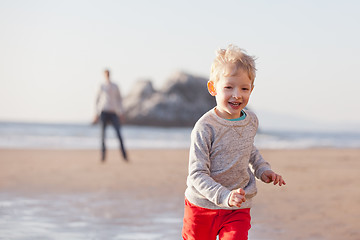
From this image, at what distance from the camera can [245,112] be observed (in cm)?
277

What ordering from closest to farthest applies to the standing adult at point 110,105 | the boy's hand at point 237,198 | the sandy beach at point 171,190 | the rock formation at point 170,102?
the boy's hand at point 237,198 < the sandy beach at point 171,190 < the standing adult at point 110,105 < the rock formation at point 170,102

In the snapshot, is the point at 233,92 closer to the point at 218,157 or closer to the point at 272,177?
the point at 218,157

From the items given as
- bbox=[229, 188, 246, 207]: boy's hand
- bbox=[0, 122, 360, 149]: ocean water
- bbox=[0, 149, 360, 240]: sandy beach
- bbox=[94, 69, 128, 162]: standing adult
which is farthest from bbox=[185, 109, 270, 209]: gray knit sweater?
bbox=[0, 122, 360, 149]: ocean water

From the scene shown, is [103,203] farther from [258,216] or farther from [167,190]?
[258,216]

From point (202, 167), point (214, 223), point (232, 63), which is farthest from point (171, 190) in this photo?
point (232, 63)

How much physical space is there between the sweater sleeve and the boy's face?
17cm

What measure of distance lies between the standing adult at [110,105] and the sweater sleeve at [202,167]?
281 inches

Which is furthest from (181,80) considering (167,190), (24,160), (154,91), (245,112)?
(245,112)

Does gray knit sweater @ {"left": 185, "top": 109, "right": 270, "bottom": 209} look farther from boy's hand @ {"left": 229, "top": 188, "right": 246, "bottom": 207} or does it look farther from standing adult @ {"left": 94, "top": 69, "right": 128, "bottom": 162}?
standing adult @ {"left": 94, "top": 69, "right": 128, "bottom": 162}

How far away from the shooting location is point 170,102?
46.5m

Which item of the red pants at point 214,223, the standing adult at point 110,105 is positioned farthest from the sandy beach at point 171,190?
the red pants at point 214,223

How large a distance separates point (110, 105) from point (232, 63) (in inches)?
288

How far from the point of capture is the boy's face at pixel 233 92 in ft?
8.41

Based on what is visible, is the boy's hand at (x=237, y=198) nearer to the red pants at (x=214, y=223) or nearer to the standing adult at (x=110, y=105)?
the red pants at (x=214, y=223)
